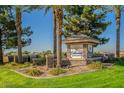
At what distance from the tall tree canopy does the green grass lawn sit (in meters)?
2.88

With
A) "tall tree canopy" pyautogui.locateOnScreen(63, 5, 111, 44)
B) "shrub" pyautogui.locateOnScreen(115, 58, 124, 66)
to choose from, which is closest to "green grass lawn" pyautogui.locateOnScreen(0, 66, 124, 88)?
"shrub" pyautogui.locateOnScreen(115, 58, 124, 66)

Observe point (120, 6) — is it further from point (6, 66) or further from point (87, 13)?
point (6, 66)

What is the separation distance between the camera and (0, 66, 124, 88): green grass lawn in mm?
14995

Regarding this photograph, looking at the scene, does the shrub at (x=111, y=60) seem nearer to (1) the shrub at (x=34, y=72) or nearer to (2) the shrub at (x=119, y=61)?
(2) the shrub at (x=119, y=61)

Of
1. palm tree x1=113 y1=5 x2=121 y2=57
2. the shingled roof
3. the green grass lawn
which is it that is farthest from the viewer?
palm tree x1=113 y1=5 x2=121 y2=57

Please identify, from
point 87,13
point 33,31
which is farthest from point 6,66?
point 87,13

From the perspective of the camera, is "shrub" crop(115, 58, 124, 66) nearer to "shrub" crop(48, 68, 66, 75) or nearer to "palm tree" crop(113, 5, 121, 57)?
"palm tree" crop(113, 5, 121, 57)

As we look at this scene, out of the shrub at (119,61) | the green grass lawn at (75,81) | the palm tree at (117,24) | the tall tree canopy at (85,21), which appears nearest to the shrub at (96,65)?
the green grass lawn at (75,81)

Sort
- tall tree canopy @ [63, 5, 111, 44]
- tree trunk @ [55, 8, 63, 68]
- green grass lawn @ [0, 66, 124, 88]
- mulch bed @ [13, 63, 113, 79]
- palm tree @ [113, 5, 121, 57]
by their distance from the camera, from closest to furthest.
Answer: green grass lawn @ [0, 66, 124, 88] < mulch bed @ [13, 63, 113, 79] < tree trunk @ [55, 8, 63, 68] < palm tree @ [113, 5, 121, 57] < tall tree canopy @ [63, 5, 111, 44]

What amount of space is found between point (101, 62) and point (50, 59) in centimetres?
220

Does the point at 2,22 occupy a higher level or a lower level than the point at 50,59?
higher

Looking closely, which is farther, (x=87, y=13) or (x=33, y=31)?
(x=87, y=13)

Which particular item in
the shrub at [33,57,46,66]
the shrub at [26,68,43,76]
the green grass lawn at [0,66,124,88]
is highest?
the shrub at [33,57,46,66]

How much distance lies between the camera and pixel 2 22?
59.6 ft
